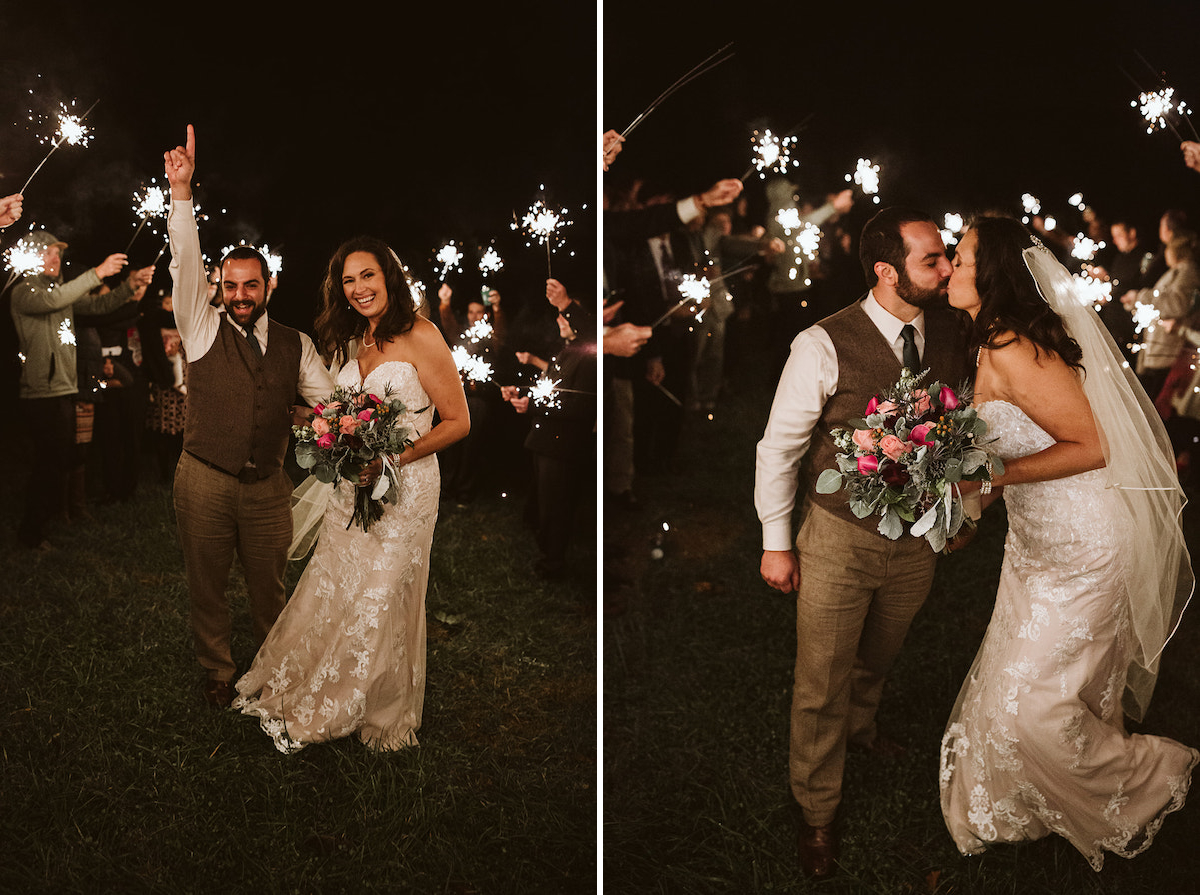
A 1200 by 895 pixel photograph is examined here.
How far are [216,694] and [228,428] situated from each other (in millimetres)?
1060

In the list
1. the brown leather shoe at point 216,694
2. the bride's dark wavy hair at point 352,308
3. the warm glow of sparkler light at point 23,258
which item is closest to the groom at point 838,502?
the bride's dark wavy hair at point 352,308

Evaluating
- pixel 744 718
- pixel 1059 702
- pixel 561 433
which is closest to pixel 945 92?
pixel 561 433

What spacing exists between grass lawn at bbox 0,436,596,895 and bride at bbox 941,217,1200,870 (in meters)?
1.47

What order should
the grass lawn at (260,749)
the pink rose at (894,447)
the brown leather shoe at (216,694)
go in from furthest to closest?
the brown leather shoe at (216,694) < the grass lawn at (260,749) < the pink rose at (894,447)

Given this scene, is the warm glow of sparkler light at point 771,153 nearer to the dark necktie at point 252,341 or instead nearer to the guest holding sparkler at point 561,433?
the guest holding sparkler at point 561,433

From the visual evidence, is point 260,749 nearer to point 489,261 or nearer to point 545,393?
point 545,393

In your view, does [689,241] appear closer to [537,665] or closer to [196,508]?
[537,665]

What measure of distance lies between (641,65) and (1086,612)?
8.11 feet

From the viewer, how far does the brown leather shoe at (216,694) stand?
2850mm

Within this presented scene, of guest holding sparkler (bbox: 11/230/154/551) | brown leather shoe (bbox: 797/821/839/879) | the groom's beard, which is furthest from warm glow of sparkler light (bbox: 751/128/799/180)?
brown leather shoe (bbox: 797/821/839/879)

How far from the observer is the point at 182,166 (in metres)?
2.53

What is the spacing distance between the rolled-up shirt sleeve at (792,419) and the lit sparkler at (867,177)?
0.61 metres

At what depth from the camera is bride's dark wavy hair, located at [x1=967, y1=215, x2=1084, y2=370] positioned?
7.52ft

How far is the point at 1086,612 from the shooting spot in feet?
7.76
